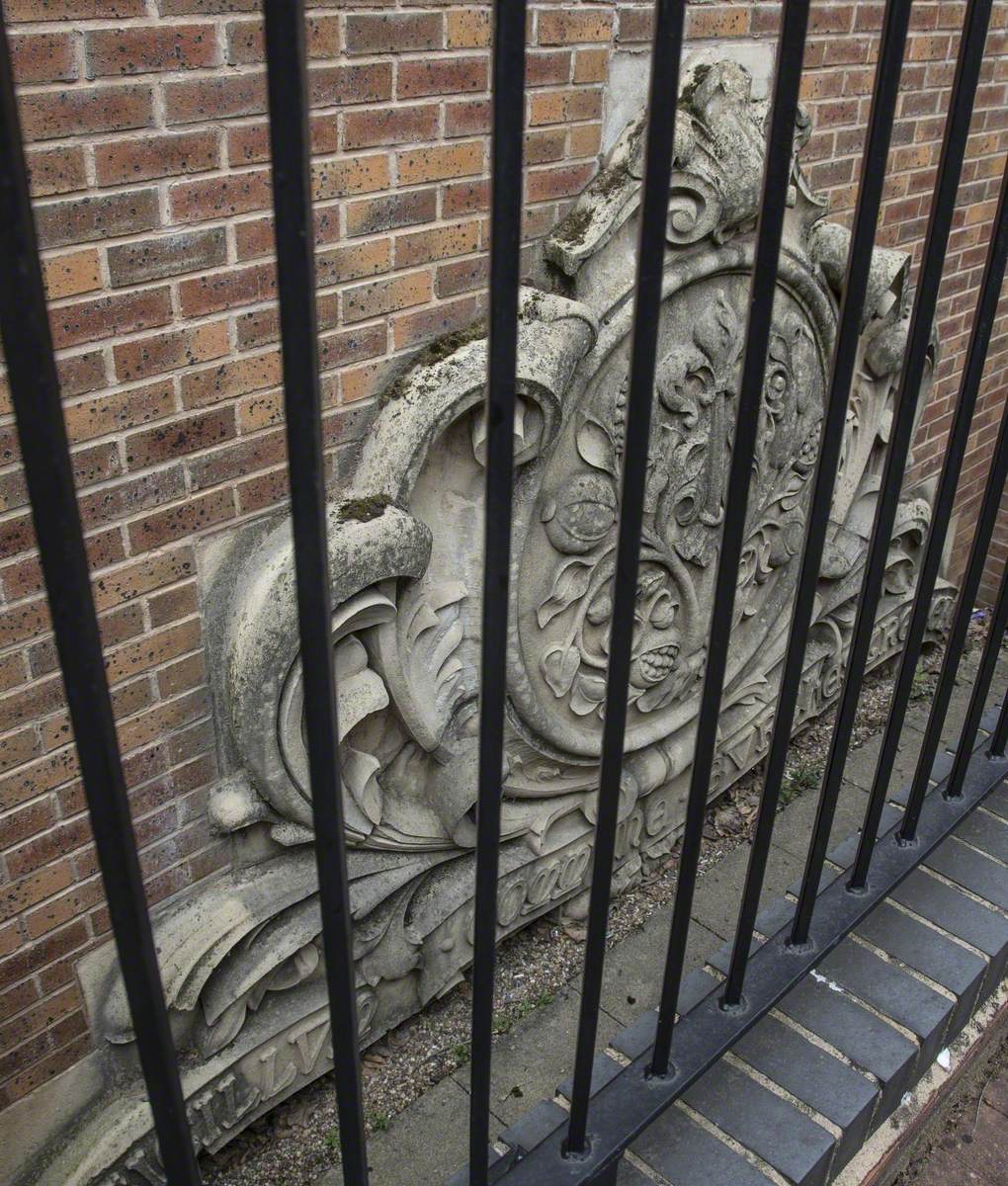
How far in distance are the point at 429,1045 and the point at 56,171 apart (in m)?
2.47

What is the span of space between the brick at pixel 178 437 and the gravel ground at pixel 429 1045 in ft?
5.61

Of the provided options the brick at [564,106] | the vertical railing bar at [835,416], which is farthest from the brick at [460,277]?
the vertical railing bar at [835,416]

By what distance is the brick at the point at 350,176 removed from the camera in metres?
2.07

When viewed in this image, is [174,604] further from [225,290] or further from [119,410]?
[225,290]

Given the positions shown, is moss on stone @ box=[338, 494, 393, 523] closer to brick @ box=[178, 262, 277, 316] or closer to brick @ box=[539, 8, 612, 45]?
brick @ box=[178, 262, 277, 316]

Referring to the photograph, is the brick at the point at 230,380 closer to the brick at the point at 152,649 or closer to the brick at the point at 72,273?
the brick at the point at 72,273

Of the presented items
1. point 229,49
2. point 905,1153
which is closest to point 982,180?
point 229,49

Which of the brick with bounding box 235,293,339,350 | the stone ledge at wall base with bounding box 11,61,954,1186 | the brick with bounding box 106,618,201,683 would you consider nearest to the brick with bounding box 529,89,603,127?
the stone ledge at wall base with bounding box 11,61,954,1186

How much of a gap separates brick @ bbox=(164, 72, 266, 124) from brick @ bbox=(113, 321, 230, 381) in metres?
0.36

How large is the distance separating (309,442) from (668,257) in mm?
2391

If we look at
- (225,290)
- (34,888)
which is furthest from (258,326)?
(34,888)

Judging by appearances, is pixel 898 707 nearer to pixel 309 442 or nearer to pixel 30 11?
pixel 309 442

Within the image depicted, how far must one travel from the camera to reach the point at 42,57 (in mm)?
1639

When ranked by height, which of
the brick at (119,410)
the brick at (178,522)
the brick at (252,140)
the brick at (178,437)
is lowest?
the brick at (178,522)
